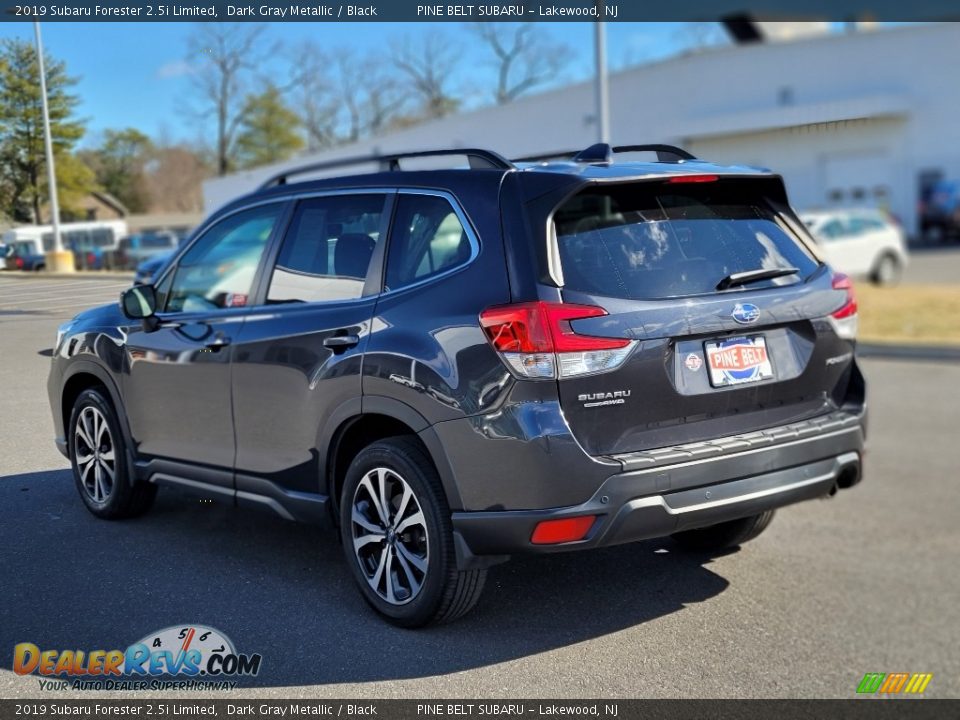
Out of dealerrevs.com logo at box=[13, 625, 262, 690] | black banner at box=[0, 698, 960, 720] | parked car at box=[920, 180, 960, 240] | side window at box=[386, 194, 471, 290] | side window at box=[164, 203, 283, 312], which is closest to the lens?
black banner at box=[0, 698, 960, 720]

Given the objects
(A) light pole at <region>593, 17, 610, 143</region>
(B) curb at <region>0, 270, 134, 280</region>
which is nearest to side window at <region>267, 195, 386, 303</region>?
(B) curb at <region>0, 270, 134, 280</region>

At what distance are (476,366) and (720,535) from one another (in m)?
2.07

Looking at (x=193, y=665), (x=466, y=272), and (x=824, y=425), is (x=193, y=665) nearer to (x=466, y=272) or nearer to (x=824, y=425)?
(x=466, y=272)

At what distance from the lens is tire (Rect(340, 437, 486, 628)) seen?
3.56 metres

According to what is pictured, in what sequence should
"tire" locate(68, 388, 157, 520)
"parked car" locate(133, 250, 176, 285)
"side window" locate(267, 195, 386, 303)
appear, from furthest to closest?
"parked car" locate(133, 250, 176, 285) → "tire" locate(68, 388, 157, 520) → "side window" locate(267, 195, 386, 303)

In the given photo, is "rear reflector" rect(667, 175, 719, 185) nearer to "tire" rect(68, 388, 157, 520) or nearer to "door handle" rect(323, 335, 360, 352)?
"door handle" rect(323, 335, 360, 352)

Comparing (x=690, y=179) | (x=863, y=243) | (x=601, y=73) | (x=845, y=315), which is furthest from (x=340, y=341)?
(x=863, y=243)

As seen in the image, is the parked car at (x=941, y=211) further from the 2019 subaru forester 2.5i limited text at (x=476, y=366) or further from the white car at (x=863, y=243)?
the 2019 subaru forester 2.5i limited text at (x=476, y=366)

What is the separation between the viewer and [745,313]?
3.71m

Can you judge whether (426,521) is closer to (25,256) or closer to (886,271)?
(25,256)

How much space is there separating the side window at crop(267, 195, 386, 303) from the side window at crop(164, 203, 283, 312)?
173mm

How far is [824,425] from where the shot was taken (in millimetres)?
3988

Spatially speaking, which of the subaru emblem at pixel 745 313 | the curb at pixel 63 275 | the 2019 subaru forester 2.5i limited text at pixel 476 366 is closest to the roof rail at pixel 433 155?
the 2019 subaru forester 2.5i limited text at pixel 476 366

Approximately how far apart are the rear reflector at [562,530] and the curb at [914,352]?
12.5 metres
